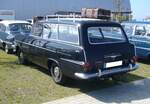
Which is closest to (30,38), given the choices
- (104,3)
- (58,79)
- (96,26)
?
(58,79)

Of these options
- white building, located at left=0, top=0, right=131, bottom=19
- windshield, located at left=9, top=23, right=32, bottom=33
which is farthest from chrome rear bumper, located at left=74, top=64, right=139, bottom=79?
white building, located at left=0, top=0, right=131, bottom=19

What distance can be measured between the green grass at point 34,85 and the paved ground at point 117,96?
0.32 metres

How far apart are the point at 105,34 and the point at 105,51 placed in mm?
1152

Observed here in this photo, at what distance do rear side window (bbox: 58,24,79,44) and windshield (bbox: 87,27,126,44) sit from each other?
349 mm

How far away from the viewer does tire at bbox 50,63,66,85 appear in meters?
8.22

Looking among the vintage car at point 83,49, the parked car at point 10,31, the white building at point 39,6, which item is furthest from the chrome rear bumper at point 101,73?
the white building at point 39,6

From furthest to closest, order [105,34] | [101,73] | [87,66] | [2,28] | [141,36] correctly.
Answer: [2,28] → [141,36] → [105,34] → [101,73] → [87,66]

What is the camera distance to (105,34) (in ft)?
28.3

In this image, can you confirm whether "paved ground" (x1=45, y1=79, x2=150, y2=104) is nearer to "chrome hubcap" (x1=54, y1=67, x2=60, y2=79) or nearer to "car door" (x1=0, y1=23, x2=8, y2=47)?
"chrome hubcap" (x1=54, y1=67, x2=60, y2=79)

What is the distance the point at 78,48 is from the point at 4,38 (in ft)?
25.4

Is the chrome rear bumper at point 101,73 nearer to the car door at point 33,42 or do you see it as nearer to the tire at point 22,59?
the car door at point 33,42

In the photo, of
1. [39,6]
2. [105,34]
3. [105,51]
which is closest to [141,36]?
[105,34]

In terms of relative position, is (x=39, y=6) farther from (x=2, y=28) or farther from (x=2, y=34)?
(x=2, y=34)

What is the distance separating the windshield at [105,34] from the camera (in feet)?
25.9
